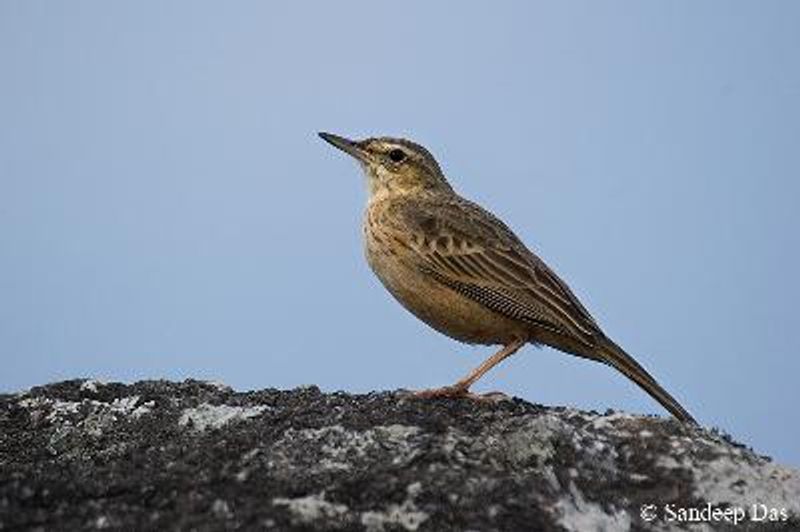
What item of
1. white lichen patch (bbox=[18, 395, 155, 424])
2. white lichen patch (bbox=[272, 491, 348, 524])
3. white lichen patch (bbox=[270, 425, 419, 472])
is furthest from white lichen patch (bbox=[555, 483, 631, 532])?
white lichen patch (bbox=[18, 395, 155, 424])

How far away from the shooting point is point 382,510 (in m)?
5.55

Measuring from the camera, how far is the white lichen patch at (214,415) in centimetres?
682

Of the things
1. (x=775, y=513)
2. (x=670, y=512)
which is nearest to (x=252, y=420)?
(x=670, y=512)

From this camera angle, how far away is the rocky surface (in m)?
5.51

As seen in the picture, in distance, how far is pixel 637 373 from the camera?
8.51m

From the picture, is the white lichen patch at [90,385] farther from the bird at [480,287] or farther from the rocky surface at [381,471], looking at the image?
the bird at [480,287]

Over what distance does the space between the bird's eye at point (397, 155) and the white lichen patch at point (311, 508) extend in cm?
559

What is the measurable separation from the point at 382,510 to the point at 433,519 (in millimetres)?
227

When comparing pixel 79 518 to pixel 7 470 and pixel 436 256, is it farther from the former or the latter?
pixel 436 256

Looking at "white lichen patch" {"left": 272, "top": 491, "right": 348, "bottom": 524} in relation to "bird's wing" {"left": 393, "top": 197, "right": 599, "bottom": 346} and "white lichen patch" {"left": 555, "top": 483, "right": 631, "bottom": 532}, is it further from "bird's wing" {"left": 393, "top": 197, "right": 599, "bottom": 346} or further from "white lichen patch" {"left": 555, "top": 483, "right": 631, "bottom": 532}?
"bird's wing" {"left": 393, "top": 197, "right": 599, "bottom": 346}

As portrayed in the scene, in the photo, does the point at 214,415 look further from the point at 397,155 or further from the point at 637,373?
the point at 397,155

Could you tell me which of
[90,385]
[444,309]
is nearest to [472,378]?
[444,309]

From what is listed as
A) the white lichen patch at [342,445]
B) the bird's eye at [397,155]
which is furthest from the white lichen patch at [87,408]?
the bird's eye at [397,155]

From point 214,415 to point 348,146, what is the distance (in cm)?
450
